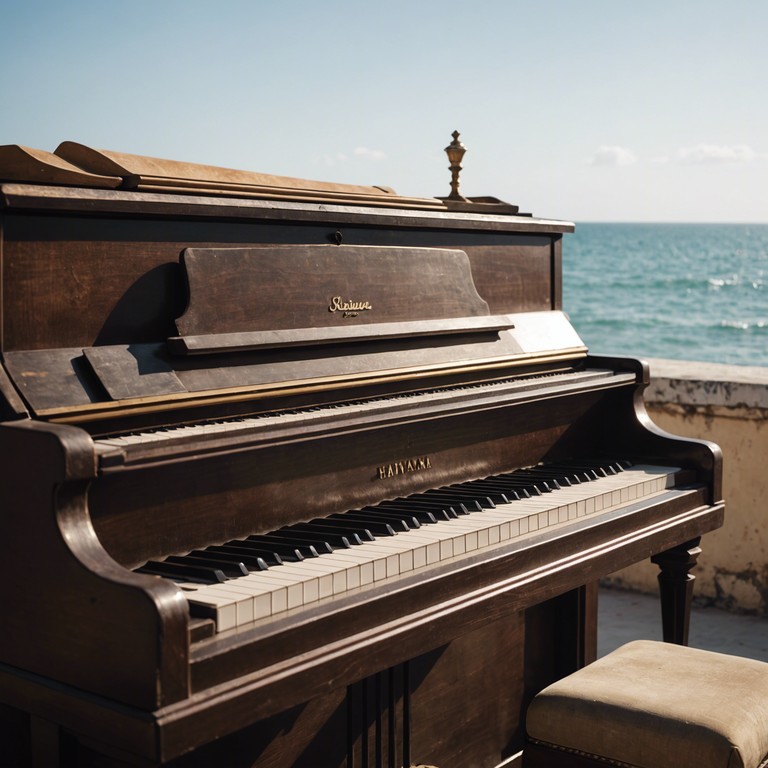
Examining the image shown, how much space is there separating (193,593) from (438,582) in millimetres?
597

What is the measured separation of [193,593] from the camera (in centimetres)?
191

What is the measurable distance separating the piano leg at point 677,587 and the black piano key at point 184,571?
1925 millimetres

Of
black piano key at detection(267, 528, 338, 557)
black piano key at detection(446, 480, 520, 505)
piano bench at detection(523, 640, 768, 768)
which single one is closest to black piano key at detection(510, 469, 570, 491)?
black piano key at detection(446, 480, 520, 505)

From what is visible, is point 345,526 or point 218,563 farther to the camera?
point 345,526

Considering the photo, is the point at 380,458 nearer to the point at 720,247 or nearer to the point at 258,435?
the point at 258,435

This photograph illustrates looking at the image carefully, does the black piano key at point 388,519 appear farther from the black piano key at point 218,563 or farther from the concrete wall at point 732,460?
the concrete wall at point 732,460

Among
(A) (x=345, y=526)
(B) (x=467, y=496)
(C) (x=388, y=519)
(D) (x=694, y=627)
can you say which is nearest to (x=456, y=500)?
(B) (x=467, y=496)

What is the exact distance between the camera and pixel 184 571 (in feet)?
6.64

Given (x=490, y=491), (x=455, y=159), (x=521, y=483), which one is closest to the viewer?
(x=490, y=491)

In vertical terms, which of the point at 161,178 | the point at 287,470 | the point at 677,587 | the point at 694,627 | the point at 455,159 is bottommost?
the point at 694,627

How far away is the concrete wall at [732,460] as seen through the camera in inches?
197

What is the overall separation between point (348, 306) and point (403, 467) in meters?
0.43

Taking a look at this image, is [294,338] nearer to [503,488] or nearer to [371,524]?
[371,524]

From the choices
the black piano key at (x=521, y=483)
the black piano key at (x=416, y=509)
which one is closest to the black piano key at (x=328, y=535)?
the black piano key at (x=416, y=509)
